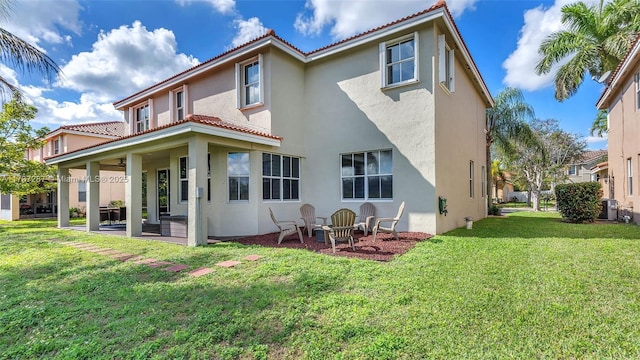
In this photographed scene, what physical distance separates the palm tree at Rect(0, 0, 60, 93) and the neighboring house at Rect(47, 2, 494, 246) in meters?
3.02

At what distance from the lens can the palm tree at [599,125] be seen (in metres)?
28.2

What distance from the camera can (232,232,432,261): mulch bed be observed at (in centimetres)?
750

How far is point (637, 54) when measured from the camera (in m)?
10.7

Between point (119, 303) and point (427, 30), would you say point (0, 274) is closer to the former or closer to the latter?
point (119, 303)

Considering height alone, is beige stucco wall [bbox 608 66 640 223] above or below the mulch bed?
above

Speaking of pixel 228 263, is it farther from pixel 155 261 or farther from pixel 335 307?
pixel 335 307

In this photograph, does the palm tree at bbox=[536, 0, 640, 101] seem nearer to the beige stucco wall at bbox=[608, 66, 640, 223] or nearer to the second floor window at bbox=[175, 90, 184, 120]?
the beige stucco wall at bbox=[608, 66, 640, 223]

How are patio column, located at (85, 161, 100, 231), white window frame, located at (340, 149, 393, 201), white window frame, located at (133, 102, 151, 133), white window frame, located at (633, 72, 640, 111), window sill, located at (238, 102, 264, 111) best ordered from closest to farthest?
white window frame, located at (340, 149, 393, 201), window sill, located at (238, 102, 264, 111), white window frame, located at (633, 72, 640, 111), patio column, located at (85, 161, 100, 231), white window frame, located at (133, 102, 151, 133)

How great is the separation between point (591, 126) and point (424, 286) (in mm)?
36307

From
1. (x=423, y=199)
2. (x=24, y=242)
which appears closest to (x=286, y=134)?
(x=423, y=199)

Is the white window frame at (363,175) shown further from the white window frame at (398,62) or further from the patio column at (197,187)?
the patio column at (197,187)

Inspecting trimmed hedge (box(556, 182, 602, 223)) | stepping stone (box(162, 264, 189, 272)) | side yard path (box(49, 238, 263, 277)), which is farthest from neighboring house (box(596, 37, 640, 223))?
stepping stone (box(162, 264, 189, 272))

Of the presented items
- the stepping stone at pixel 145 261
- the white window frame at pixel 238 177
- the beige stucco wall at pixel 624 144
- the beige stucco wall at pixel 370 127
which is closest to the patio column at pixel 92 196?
the white window frame at pixel 238 177

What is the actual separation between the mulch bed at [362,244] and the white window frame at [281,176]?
161cm
